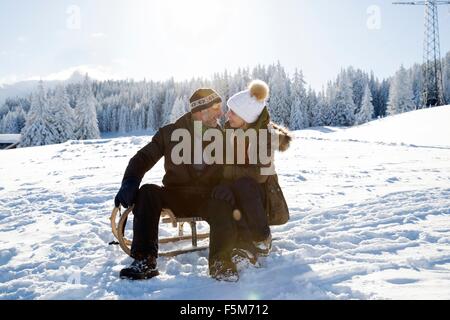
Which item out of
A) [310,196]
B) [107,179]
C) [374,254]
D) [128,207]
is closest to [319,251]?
[374,254]

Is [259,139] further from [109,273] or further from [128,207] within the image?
[109,273]

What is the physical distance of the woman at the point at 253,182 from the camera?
12.4 feet

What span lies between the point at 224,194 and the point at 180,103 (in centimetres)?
8225

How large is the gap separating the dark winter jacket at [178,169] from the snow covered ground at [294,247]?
0.75 metres

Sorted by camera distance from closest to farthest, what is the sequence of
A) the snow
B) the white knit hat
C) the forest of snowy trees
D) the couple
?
the couple → the white knit hat → the forest of snowy trees → the snow

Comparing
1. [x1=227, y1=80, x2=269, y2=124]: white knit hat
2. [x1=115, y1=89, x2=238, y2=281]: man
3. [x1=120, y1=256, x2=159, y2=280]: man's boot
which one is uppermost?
[x1=227, y1=80, x2=269, y2=124]: white knit hat

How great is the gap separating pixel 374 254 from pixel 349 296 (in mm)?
1225

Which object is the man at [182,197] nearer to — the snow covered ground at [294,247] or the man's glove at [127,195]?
the man's glove at [127,195]

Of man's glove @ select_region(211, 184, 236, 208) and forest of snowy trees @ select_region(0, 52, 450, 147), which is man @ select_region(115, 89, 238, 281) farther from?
forest of snowy trees @ select_region(0, 52, 450, 147)


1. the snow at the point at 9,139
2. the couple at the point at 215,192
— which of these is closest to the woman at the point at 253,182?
the couple at the point at 215,192

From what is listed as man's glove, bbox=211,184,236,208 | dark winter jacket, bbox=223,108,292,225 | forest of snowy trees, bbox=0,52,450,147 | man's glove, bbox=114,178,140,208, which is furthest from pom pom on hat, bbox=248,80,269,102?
forest of snowy trees, bbox=0,52,450,147

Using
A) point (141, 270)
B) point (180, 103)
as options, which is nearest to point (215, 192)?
point (141, 270)

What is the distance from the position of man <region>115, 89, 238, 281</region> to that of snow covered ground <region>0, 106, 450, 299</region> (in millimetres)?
212

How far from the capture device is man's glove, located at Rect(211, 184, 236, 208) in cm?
368
